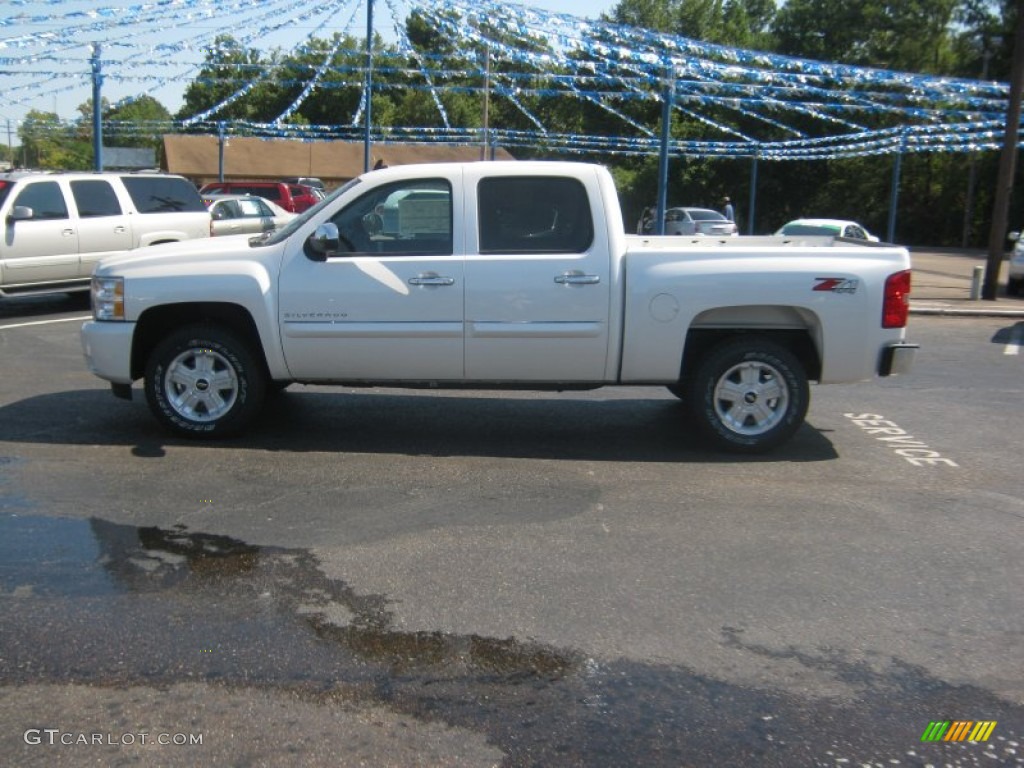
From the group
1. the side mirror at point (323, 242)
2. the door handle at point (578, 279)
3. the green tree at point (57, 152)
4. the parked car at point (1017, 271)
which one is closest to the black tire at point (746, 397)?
the door handle at point (578, 279)

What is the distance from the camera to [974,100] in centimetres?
2041

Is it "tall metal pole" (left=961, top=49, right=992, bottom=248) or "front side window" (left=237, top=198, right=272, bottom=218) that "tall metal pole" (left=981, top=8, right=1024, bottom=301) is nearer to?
"front side window" (left=237, top=198, right=272, bottom=218)

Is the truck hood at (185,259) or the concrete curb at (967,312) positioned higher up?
the truck hood at (185,259)

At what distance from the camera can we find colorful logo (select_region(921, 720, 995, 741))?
140 inches

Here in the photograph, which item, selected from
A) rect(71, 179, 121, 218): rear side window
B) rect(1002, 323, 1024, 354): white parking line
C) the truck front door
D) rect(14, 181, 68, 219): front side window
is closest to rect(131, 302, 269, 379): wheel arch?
the truck front door

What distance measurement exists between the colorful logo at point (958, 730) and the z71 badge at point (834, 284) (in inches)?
145

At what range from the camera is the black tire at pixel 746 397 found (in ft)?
23.1

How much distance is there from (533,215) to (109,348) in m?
3.13

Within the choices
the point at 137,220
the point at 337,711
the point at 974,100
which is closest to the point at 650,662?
the point at 337,711

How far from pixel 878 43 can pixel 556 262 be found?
49369 mm

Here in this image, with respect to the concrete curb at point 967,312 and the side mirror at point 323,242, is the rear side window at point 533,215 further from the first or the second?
the concrete curb at point 967,312

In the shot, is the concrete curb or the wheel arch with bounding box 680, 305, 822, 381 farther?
the concrete curb

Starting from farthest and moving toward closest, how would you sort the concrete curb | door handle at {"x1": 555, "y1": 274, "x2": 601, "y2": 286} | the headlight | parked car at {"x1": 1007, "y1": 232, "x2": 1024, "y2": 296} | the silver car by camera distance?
1. the silver car
2. parked car at {"x1": 1007, "y1": 232, "x2": 1024, "y2": 296}
3. the concrete curb
4. the headlight
5. door handle at {"x1": 555, "y1": 274, "x2": 601, "y2": 286}

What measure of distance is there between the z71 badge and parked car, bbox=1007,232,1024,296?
14.6m
